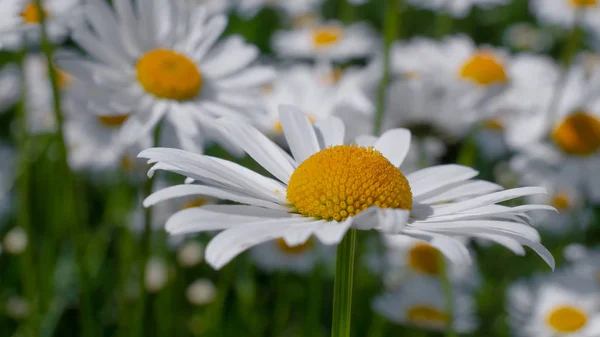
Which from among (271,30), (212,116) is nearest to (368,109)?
(212,116)

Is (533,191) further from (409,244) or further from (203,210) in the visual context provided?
(409,244)

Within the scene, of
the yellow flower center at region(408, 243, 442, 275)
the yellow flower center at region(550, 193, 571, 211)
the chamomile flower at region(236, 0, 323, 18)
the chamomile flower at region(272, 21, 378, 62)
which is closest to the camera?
the yellow flower center at region(408, 243, 442, 275)

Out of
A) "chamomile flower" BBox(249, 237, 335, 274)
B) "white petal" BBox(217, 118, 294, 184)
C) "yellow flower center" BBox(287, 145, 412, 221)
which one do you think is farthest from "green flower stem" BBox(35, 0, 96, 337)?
"chamomile flower" BBox(249, 237, 335, 274)

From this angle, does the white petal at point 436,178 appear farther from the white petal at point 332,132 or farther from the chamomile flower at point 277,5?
the chamomile flower at point 277,5

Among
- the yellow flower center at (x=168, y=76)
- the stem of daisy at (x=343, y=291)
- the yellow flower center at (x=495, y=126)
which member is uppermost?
the yellow flower center at (x=495, y=126)

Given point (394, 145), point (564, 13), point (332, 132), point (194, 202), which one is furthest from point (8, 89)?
point (564, 13)

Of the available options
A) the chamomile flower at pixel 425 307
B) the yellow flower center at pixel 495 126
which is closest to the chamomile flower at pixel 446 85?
the yellow flower center at pixel 495 126

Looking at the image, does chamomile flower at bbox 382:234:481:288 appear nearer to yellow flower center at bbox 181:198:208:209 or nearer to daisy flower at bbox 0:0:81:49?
yellow flower center at bbox 181:198:208:209
